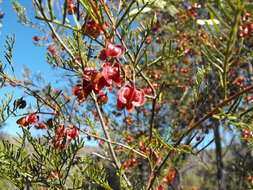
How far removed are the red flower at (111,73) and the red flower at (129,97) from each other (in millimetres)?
42

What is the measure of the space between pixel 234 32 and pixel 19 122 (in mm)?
1146

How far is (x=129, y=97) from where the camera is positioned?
34.4 inches

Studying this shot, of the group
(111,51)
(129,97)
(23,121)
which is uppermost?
(111,51)

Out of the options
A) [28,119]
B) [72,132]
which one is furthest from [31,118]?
[72,132]

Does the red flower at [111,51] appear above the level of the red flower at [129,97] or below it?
above

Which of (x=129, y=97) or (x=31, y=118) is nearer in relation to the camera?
(x=129, y=97)

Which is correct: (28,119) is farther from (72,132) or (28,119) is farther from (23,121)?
(72,132)

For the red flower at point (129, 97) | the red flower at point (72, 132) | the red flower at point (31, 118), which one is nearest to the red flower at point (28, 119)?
the red flower at point (31, 118)

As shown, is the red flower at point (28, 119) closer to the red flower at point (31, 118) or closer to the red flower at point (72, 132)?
the red flower at point (31, 118)

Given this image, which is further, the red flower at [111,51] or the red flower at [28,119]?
the red flower at [28,119]

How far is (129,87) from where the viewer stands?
2.90 ft

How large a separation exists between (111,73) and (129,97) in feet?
0.37

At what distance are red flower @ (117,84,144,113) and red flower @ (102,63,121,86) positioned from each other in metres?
0.04

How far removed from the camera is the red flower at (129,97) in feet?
2.83
